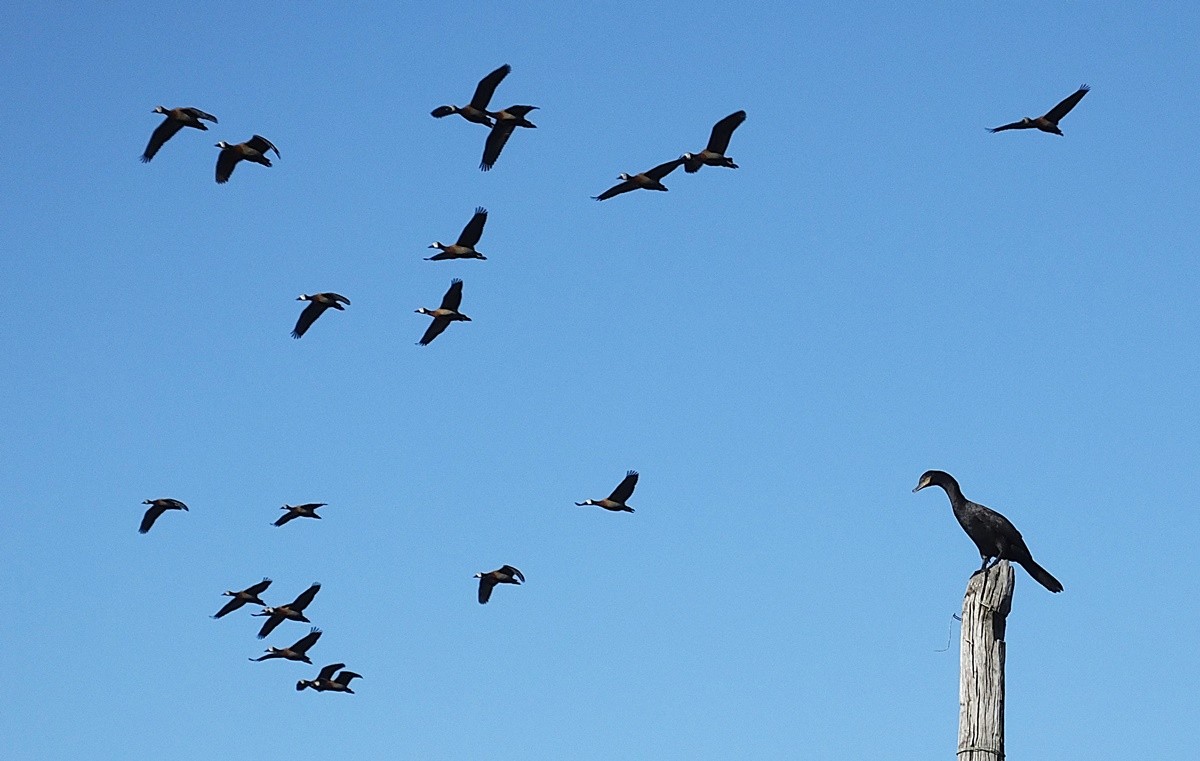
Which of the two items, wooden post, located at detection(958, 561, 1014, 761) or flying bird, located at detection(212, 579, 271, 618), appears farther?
flying bird, located at detection(212, 579, 271, 618)

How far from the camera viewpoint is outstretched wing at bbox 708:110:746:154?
2367 centimetres

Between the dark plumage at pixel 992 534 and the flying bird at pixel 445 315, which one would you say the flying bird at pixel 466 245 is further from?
the dark plumage at pixel 992 534

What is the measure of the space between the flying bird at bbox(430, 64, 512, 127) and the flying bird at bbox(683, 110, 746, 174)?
2760 mm

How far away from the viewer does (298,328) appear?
27.5m

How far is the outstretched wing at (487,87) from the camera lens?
23969 millimetres

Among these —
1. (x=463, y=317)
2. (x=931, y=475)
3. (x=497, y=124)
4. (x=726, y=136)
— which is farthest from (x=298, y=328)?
(x=931, y=475)

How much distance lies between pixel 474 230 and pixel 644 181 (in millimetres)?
3063

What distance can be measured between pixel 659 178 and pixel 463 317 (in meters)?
4.59

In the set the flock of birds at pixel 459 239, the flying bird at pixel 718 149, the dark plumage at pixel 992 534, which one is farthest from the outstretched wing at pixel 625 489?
the dark plumage at pixel 992 534

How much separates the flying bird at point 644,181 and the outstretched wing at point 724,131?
29.2 inches

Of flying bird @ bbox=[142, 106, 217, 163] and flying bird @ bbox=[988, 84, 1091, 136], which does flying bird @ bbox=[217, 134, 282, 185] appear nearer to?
flying bird @ bbox=[142, 106, 217, 163]

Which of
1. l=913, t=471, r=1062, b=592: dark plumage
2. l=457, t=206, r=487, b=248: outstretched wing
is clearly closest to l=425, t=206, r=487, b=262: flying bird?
l=457, t=206, r=487, b=248: outstretched wing

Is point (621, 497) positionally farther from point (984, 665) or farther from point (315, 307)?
point (984, 665)

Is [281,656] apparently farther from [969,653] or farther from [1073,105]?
[969,653]
